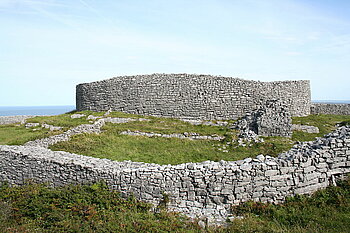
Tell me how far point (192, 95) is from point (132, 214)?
22.9m

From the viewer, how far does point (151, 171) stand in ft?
32.4

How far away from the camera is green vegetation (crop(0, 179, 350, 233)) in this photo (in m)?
8.02

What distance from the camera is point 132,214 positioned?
29.2 feet

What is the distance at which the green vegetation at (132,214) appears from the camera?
8.02 metres

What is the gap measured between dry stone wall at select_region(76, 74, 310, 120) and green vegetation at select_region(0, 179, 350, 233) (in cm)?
2084

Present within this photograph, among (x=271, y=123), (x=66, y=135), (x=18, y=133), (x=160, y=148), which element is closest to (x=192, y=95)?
(x=271, y=123)

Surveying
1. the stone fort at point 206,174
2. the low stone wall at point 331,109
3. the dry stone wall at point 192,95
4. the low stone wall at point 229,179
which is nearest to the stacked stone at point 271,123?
the dry stone wall at point 192,95

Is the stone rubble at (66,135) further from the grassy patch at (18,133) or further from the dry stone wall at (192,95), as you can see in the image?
the dry stone wall at (192,95)

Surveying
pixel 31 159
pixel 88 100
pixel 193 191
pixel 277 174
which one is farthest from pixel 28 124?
pixel 277 174

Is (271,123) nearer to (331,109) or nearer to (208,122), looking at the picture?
(208,122)

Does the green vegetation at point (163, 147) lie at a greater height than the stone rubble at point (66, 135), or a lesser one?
lesser

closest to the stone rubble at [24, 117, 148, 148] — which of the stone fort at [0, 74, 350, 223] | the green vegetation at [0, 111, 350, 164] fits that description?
the green vegetation at [0, 111, 350, 164]

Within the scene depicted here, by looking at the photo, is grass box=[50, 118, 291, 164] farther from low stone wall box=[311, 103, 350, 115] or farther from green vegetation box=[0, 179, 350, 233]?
low stone wall box=[311, 103, 350, 115]

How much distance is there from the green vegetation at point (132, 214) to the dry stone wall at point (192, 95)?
68.4 feet
